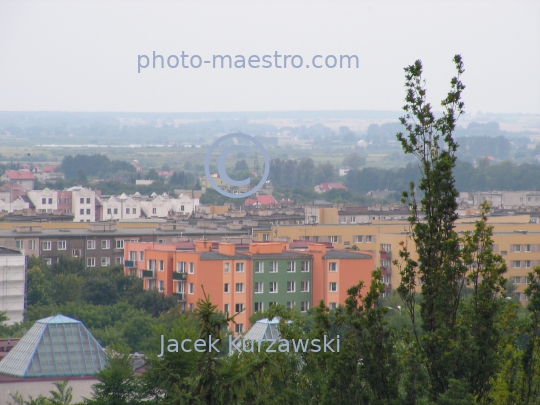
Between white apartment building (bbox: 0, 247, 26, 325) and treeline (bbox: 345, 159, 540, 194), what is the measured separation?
3106 cm

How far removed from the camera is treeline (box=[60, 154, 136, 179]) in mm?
59531

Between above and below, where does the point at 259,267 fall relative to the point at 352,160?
below

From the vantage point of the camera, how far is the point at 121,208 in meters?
37.8

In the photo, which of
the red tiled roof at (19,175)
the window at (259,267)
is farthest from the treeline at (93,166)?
the window at (259,267)

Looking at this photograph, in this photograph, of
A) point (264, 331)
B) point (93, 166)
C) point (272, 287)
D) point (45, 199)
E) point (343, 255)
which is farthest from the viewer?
point (93, 166)

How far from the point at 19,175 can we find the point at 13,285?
35697mm

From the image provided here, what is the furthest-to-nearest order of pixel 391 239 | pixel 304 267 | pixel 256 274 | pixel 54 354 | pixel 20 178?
pixel 20 178, pixel 391 239, pixel 304 267, pixel 256 274, pixel 54 354

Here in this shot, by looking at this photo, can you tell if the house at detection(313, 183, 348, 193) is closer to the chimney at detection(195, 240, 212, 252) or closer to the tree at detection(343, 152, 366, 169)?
the tree at detection(343, 152, 366, 169)

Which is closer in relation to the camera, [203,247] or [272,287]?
[272,287]

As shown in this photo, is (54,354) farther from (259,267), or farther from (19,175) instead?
(19,175)

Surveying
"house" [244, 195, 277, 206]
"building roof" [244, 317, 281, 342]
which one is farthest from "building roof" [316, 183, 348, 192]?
"building roof" [244, 317, 281, 342]

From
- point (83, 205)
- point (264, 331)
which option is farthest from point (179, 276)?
point (83, 205)

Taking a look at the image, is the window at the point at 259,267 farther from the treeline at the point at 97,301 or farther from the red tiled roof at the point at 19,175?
the red tiled roof at the point at 19,175

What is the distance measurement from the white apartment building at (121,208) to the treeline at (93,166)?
827 inches
